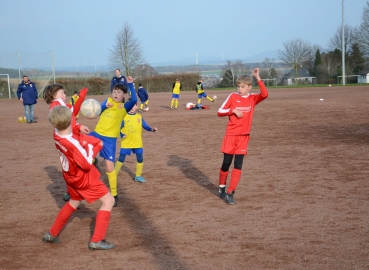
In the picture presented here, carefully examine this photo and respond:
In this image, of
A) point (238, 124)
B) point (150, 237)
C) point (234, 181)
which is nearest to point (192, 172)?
point (234, 181)

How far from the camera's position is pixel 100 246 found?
537 centimetres

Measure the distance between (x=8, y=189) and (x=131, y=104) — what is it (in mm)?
3416

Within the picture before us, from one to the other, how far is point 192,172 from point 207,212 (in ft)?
9.89

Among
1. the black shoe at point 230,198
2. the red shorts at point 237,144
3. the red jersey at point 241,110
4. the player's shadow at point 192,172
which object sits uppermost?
the red jersey at point 241,110

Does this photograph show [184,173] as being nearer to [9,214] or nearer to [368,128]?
[9,214]

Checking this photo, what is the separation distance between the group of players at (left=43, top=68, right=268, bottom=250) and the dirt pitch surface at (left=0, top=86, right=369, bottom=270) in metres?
0.33

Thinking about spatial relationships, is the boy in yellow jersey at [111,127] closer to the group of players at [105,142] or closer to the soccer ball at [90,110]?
the group of players at [105,142]

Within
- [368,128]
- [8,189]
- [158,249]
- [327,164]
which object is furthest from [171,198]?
[368,128]

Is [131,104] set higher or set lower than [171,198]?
higher

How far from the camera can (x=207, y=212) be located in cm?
682

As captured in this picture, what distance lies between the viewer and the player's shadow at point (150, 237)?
4.95 metres

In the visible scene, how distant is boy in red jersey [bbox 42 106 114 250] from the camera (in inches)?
197

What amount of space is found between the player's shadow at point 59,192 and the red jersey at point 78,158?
3.61 feet

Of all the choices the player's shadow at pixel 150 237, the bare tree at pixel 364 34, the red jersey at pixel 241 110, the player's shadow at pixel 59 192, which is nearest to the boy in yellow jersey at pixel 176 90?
the player's shadow at pixel 59 192
